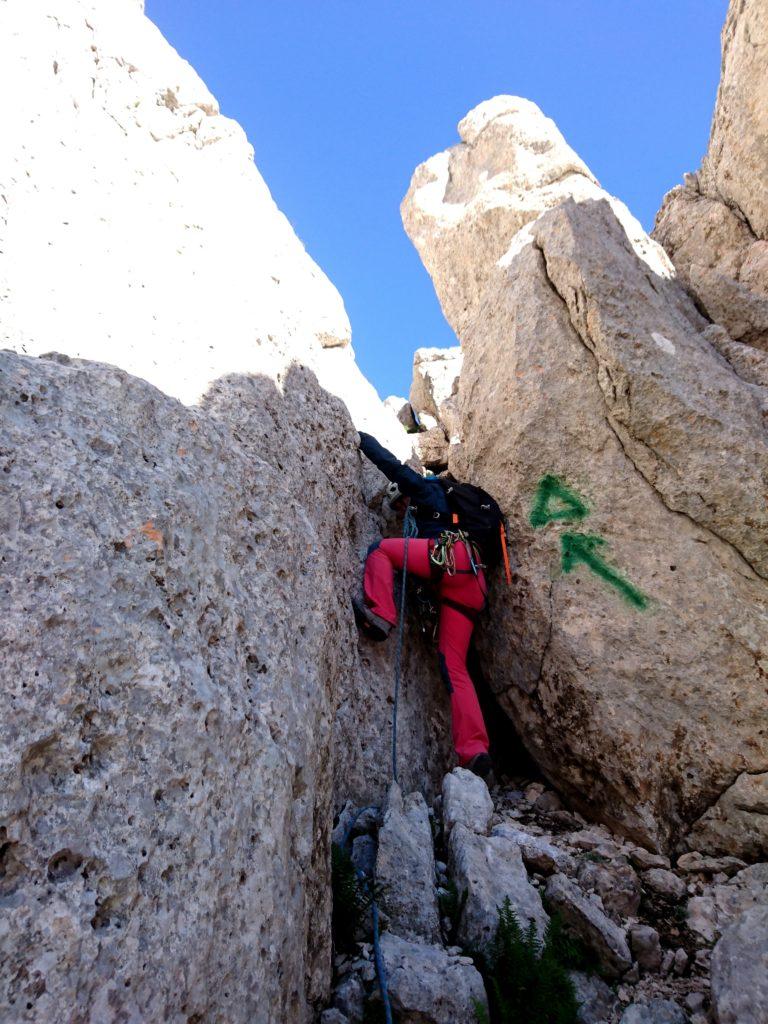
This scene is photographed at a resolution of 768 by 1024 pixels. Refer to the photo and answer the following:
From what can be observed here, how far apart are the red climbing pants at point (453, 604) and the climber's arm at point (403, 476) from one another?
2.06 ft

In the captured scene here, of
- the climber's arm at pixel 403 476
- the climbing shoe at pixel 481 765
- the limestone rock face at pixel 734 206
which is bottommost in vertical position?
the climbing shoe at pixel 481 765

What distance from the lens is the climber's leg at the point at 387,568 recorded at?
18.8 ft

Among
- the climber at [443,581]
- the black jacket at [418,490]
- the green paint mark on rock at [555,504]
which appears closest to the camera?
the climber at [443,581]

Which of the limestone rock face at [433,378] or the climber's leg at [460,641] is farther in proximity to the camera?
the limestone rock face at [433,378]

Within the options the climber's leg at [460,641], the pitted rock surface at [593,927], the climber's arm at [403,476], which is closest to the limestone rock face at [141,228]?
the climber's arm at [403,476]

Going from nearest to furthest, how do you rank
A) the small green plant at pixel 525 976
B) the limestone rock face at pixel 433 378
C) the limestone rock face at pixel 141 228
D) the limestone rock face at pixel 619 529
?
the small green plant at pixel 525 976 → the limestone rock face at pixel 141 228 → the limestone rock face at pixel 619 529 → the limestone rock face at pixel 433 378

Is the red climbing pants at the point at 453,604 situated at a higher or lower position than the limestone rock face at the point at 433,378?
lower

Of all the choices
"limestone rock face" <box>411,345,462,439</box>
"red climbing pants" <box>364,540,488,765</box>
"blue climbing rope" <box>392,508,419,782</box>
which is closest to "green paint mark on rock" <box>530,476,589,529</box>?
"red climbing pants" <box>364,540,488,765</box>

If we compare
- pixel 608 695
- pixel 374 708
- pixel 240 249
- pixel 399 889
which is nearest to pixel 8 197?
pixel 240 249

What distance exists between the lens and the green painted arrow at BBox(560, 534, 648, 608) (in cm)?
573

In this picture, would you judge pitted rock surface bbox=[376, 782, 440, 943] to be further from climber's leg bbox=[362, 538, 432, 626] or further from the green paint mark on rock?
the green paint mark on rock

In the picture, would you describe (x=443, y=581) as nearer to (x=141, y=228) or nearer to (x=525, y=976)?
(x=525, y=976)

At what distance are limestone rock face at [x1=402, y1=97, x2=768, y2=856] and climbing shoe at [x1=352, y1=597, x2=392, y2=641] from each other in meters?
1.43

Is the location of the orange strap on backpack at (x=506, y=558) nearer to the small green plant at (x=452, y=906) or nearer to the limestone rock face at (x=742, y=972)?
the small green plant at (x=452, y=906)
